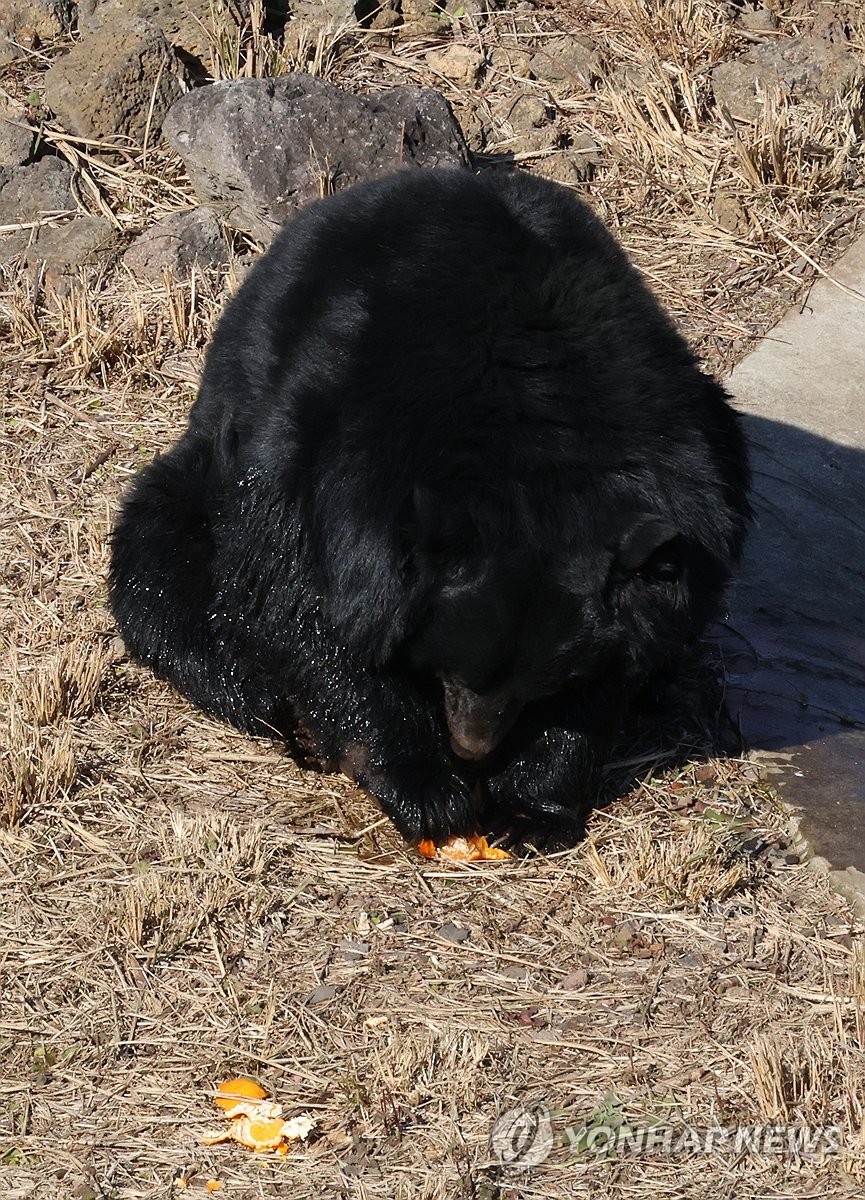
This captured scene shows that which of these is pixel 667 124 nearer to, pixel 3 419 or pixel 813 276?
pixel 813 276

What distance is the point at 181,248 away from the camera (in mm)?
7402

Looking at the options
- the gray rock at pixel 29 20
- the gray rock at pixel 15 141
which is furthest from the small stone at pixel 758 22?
the gray rock at pixel 15 141

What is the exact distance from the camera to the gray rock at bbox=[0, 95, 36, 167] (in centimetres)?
777

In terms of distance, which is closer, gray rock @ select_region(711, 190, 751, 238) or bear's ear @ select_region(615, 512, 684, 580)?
bear's ear @ select_region(615, 512, 684, 580)

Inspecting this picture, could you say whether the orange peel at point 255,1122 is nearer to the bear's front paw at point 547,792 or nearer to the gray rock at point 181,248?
the bear's front paw at point 547,792

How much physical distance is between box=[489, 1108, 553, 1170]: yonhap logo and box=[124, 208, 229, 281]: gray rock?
4950 millimetres

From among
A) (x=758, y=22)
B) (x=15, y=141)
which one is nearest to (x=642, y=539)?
(x=15, y=141)

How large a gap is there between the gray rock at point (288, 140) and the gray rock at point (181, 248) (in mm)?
129

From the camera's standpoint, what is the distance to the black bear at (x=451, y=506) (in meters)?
3.96

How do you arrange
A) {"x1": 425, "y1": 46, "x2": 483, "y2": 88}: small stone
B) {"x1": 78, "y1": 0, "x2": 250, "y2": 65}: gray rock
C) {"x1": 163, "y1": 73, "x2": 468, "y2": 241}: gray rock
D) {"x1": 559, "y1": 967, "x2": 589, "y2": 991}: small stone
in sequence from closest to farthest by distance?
{"x1": 559, "y1": 967, "x2": 589, "y2": 991}: small stone < {"x1": 163, "y1": 73, "x2": 468, "y2": 241}: gray rock < {"x1": 78, "y1": 0, "x2": 250, "y2": 65}: gray rock < {"x1": 425, "y1": 46, "x2": 483, "y2": 88}: small stone

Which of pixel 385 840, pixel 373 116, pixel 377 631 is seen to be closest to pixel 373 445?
pixel 377 631

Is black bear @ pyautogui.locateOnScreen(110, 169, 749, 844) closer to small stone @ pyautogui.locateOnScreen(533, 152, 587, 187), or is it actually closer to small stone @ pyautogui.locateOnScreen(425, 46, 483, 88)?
small stone @ pyautogui.locateOnScreen(533, 152, 587, 187)

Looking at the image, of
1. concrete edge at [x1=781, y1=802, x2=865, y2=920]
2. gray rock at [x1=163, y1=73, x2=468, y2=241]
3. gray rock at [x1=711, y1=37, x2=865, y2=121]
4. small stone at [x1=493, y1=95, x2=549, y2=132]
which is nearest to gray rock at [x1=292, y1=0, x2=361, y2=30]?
small stone at [x1=493, y1=95, x2=549, y2=132]

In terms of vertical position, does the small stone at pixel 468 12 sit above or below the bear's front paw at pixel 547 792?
above
